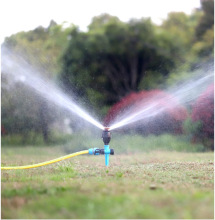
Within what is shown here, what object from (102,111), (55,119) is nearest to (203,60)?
(102,111)

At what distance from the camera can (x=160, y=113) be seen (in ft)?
30.2

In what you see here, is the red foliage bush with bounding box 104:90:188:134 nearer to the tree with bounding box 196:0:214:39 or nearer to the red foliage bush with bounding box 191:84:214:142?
the red foliage bush with bounding box 191:84:214:142

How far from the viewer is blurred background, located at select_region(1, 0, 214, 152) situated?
29.7 feet

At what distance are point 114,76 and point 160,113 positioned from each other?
8.51 feet

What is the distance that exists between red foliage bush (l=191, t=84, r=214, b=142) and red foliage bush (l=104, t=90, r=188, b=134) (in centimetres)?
32

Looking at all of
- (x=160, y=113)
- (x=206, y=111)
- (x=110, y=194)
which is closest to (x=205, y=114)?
(x=206, y=111)

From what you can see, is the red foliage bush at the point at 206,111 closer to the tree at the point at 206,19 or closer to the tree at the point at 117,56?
the tree at the point at 117,56

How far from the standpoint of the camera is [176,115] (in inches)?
366

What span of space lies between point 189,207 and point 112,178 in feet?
5.36

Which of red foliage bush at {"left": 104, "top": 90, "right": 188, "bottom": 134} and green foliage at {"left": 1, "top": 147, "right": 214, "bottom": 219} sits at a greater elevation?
red foliage bush at {"left": 104, "top": 90, "right": 188, "bottom": 134}

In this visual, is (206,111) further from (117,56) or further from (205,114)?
(117,56)

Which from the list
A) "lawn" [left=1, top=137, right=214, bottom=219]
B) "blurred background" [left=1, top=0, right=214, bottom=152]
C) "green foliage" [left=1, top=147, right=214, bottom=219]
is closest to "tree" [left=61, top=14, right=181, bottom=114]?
"blurred background" [left=1, top=0, right=214, bottom=152]

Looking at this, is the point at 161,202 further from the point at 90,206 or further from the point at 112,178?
the point at 112,178

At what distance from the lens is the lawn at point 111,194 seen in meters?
2.77
